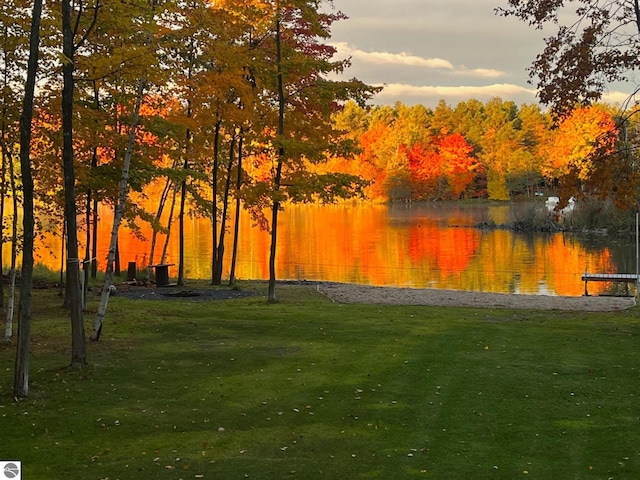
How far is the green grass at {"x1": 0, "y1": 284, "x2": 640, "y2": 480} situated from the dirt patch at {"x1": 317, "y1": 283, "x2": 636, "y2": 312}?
4991mm

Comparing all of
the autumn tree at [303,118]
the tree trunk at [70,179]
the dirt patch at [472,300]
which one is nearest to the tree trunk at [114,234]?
the tree trunk at [70,179]

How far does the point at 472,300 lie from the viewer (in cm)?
2094

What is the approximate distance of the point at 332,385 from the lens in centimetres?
966

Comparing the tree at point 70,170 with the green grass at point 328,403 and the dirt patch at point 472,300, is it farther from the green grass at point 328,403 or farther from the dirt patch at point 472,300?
the dirt patch at point 472,300

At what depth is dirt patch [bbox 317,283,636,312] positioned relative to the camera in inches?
774

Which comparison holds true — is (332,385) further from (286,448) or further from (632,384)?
(632,384)

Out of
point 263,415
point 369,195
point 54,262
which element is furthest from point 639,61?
point 369,195

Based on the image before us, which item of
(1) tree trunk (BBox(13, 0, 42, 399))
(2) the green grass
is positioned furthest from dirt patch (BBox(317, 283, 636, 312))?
(1) tree trunk (BBox(13, 0, 42, 399))

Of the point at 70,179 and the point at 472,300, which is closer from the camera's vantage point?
the point at 70,179

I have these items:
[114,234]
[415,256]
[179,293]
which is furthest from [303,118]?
[415,256]

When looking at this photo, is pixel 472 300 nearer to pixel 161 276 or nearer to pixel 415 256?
pixel 161 276

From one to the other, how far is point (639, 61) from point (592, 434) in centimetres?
922

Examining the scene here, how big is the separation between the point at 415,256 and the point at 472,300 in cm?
1867

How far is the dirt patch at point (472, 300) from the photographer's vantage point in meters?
19.7
